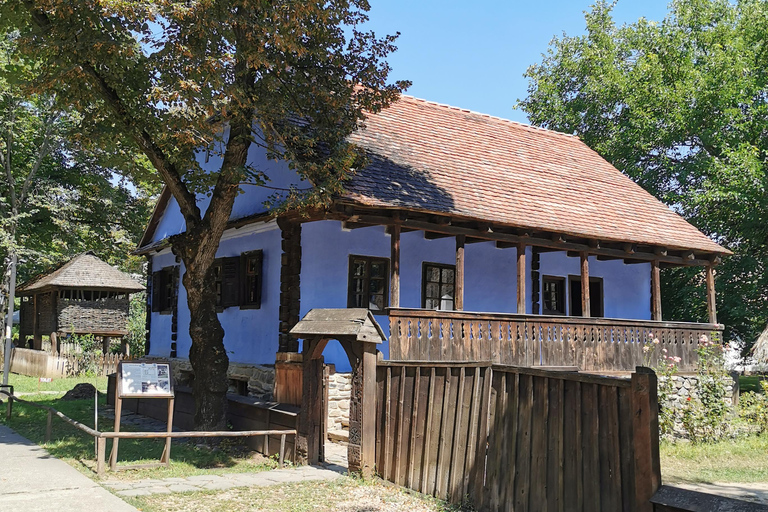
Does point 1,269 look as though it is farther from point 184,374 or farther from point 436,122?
point 436,122

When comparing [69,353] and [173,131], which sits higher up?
[173,131]

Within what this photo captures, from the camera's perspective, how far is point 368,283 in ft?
48.8

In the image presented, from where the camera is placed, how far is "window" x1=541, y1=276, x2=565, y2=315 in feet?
60.4

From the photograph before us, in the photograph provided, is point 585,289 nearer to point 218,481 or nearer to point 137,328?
point 218,481

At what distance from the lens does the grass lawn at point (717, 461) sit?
10852mm

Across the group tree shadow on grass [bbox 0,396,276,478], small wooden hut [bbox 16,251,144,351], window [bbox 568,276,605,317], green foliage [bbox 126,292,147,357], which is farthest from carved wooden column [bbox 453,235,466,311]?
small wooden hut [bbox 16,251,144,351]

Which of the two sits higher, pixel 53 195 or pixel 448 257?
pixel 53 195

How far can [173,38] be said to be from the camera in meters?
10.8

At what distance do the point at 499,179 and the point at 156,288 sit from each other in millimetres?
10567

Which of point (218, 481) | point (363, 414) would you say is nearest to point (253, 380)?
point (218, 481)

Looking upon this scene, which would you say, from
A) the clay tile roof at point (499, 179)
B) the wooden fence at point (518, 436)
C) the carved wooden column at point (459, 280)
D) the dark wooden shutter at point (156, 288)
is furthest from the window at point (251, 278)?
the wooden fence at point (518, 436)

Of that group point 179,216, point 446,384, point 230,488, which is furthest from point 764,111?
point 230,488

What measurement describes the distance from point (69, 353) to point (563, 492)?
79.7 ft

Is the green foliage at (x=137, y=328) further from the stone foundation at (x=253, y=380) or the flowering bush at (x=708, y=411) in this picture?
the flowering bush at (x=708, y=411)
